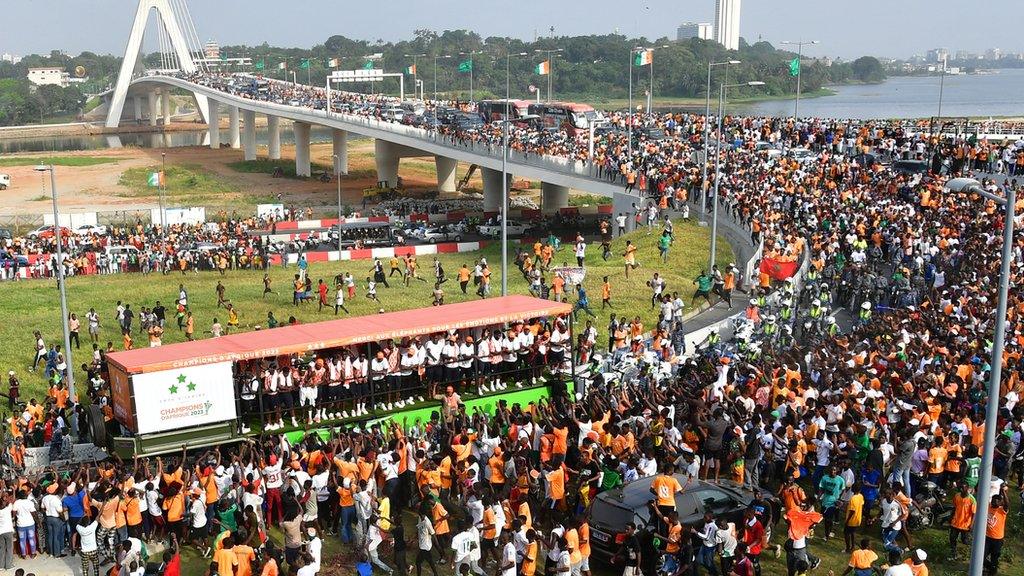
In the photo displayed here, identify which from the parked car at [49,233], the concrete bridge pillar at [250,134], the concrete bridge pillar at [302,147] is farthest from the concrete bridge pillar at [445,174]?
the concrete bridge pillar at [250,134]

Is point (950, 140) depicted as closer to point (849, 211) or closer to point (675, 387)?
point (849, 211)

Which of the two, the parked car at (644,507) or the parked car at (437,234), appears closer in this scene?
the parked car at (644,507)

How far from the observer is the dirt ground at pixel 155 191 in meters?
77.0

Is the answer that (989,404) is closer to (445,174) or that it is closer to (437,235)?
(437,235)

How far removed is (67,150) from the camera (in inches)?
5108

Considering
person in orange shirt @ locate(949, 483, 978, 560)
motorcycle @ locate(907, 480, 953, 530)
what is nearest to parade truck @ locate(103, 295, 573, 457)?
motorcycle @ locate(907, 480, 953, 530)

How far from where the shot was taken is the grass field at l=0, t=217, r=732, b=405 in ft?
103

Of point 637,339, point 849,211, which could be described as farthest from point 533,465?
point 849,211

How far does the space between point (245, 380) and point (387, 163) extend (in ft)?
204

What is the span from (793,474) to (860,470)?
1039 mm

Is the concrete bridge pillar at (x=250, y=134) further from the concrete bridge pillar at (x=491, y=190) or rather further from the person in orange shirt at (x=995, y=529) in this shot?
the person in orange shirt at (x=995, y=529)

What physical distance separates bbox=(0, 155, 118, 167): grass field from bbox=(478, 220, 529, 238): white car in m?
65.1

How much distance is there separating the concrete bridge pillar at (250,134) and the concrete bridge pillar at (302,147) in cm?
1402

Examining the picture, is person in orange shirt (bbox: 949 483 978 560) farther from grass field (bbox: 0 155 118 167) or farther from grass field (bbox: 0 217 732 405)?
grass field (bbox: 0 155 118 167)
